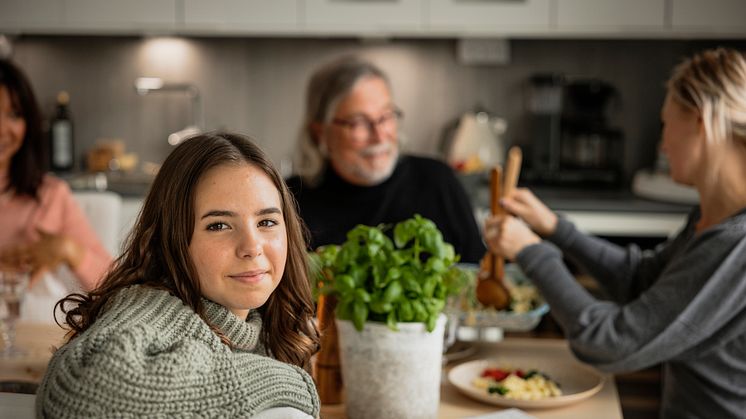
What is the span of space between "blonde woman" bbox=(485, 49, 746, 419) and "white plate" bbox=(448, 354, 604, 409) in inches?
1.9

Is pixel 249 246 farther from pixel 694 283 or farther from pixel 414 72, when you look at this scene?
pixel 414 72

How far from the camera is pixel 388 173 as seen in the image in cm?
248

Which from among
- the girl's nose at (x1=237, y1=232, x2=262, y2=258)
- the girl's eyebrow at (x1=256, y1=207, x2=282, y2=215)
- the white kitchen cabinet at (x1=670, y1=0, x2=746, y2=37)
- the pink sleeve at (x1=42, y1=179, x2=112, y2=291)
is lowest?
the pink sleeve at (x1=42, y1=179, x2=112, y2=291)

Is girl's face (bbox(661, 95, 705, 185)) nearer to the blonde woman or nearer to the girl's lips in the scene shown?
the blonde woman

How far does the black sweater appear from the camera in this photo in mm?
2492

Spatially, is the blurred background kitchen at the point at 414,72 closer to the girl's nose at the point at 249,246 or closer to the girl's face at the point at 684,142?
the girl's face at the point at 684,142

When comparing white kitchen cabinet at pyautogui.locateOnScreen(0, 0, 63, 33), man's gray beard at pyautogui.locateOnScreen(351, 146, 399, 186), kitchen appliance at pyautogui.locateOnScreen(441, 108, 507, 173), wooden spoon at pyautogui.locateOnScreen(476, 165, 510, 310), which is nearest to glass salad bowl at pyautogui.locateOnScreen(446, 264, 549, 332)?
wooden spoon at pyautogui.locateOnScreen(476, 165, 510, 310)

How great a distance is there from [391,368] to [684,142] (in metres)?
0.76

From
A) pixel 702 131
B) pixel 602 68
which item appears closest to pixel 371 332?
pixel 702 131

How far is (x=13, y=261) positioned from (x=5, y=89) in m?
0.60

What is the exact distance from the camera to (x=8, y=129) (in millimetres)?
2641

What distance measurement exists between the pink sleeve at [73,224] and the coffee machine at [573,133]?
6.24 ft

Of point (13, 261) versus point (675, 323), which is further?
point (13, 261)

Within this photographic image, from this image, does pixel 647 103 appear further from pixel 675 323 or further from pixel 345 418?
pixel 345 418
